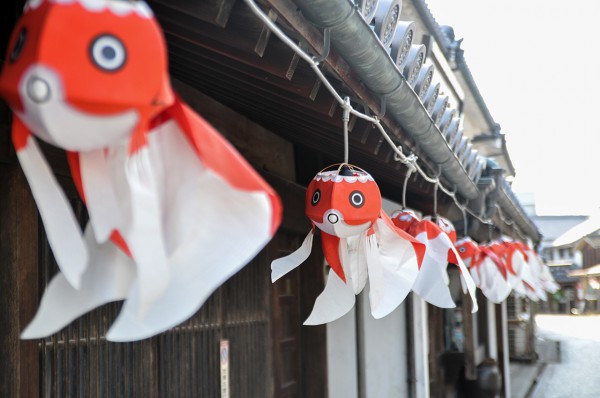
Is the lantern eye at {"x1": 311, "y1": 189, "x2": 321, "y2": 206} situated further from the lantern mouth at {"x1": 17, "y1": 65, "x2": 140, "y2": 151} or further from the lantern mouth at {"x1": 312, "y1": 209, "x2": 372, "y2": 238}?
the lantern mouth at {"x1": 17, "y1": 65, "x2": 140, "y2": 151}

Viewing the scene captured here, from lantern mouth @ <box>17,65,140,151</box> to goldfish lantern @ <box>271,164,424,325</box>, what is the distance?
1.66 metres

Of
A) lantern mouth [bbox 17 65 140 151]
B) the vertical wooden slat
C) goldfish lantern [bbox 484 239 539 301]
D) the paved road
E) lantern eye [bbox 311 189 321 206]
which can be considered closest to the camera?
lantern mouth [bbox 17 65 140 151]

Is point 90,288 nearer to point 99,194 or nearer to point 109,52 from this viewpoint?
point 99,194

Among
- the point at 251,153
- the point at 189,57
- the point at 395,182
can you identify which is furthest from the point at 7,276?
the point at 395,182

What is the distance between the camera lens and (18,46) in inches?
62.2

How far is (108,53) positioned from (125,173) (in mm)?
357

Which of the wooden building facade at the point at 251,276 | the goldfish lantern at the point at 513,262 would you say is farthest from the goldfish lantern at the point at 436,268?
the goldfish lantern at the point at 513,262

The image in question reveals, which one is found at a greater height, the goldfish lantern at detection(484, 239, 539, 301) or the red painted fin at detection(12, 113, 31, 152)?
the red painted fin at detection(12, 113, 31, 152)

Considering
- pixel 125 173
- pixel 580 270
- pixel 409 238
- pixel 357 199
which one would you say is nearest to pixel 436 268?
pixel 409 238

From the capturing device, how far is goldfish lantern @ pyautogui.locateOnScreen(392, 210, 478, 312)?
3941 mm

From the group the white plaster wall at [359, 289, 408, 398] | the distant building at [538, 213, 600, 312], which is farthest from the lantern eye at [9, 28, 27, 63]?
the distant building at [538, 213, 600, 312]

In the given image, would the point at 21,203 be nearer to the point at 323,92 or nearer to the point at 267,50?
the point at 267,50

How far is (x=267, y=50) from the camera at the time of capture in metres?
2.97

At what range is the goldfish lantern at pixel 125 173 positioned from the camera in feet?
4.85
